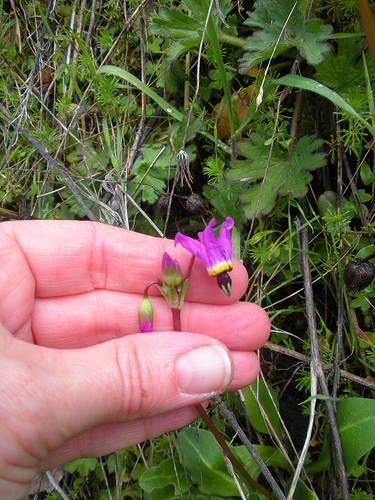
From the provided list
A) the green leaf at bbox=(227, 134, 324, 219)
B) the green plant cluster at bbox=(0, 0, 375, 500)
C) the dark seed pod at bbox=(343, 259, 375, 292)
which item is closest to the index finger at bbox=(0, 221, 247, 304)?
the green plant cluster at bbox=(0, 0, 375, 500)

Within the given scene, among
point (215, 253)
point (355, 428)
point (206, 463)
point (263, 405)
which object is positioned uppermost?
point (215, 253)

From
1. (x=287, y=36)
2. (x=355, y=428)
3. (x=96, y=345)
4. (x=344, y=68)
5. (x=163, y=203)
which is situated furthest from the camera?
(x=163, y=203)

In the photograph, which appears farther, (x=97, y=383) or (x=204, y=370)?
(x=204, y=370)

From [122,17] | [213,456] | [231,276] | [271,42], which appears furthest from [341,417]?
[122,17]

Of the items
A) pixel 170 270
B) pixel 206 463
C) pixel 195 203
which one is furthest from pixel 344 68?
pixel 206 463

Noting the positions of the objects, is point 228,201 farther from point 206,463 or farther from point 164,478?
point 164,478

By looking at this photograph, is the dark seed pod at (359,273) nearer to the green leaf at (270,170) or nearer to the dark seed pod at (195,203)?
the green leaf at (270,170)
